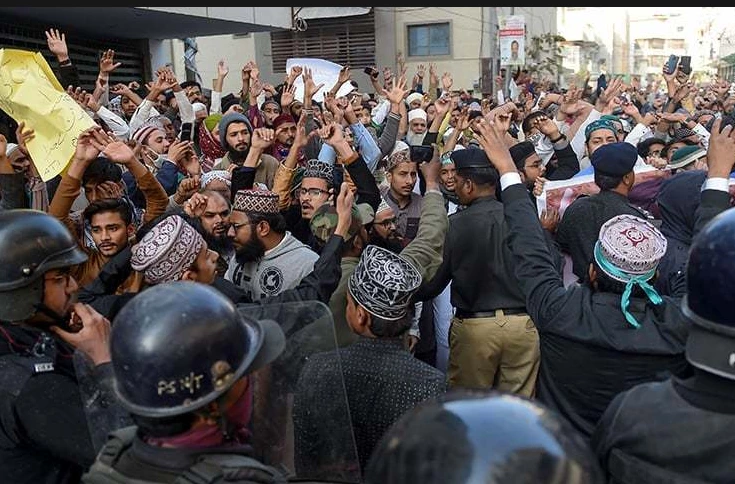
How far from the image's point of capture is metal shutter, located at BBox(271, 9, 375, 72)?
971 inches

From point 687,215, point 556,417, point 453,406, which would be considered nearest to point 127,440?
point 453,406

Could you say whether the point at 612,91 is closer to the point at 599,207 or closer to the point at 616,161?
the point at 616,161

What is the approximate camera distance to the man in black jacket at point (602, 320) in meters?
2.46

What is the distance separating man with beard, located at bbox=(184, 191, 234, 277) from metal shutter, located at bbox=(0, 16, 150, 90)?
25.6 ft

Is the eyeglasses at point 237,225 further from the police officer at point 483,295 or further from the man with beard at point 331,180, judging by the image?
the police officer at point 483,295

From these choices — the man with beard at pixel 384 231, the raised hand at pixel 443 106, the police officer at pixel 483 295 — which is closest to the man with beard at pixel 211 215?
the man with beard at pixel 384 231

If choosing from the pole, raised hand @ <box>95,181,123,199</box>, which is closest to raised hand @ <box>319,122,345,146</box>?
raised hand @ <box>95,181,123,199</box>


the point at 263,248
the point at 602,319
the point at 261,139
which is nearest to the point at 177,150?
the point at 261,139

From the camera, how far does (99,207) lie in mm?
3506

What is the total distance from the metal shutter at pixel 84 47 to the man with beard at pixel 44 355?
900 centimetres

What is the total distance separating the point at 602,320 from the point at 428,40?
920 inches

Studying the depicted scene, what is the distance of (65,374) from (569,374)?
1779mm

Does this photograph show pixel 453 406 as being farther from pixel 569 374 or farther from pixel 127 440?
pixel 569 374

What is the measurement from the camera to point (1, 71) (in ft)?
12.7
